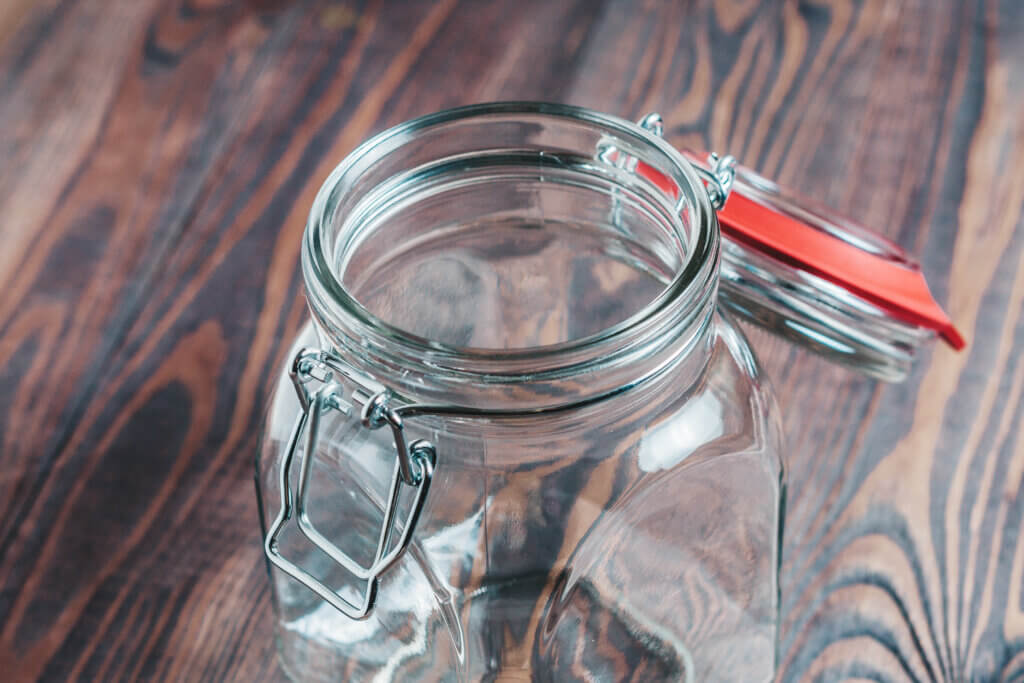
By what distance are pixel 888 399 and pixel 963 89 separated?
0.27 metres

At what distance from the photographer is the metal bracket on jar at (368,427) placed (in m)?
0.35

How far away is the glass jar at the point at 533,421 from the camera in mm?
355

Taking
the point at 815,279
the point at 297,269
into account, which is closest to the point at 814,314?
the point at 815,279

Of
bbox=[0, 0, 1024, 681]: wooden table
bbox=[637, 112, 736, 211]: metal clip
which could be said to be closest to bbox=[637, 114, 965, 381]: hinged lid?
bbox=[637, 112, 736, 211]: metal clip

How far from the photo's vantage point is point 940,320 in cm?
44

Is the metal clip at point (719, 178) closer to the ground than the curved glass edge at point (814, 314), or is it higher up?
higher up

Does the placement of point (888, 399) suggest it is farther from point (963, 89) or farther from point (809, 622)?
point (963, 89)

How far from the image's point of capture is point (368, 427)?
354 millimetres

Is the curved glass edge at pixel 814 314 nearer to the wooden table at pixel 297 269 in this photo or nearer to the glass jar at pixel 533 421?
the glass jar at pixel 533 421

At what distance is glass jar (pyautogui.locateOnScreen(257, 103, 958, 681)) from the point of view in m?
0.35

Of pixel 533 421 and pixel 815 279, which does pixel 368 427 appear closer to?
pixel 533 421

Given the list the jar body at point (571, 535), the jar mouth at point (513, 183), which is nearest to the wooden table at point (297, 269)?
the jar body at point (571, 535)

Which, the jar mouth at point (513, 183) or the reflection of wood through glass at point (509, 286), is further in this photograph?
the reflection of wood through glass at point (509, 286)

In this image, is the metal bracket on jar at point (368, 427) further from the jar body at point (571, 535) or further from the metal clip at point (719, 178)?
the metal clip at point (719, 178)
